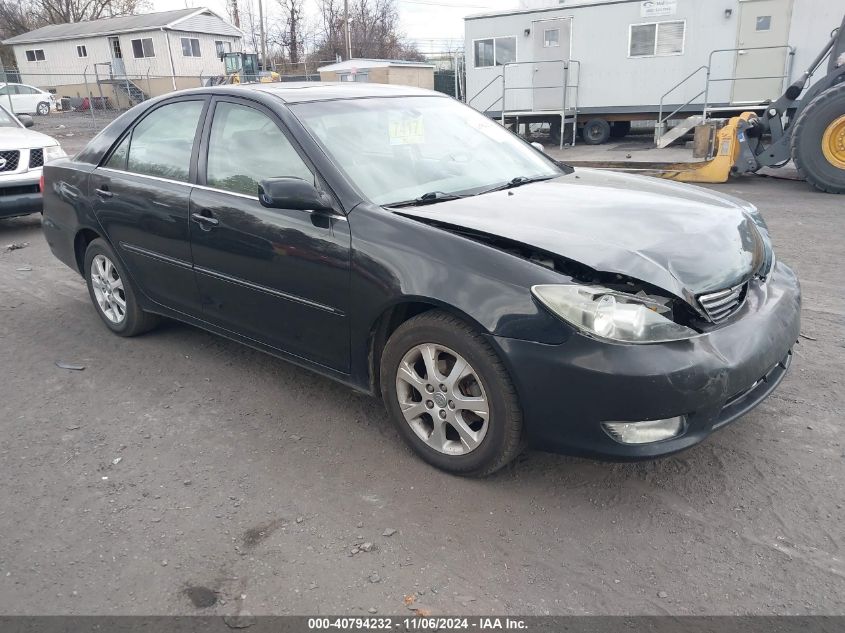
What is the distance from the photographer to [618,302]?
2596 mm

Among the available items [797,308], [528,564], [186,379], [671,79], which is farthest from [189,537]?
[671,79]

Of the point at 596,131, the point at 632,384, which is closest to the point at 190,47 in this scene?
the point at 596,131

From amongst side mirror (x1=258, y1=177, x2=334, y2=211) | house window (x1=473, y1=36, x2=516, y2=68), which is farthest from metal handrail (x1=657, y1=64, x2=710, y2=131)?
side mirror (x1=258, y1=177, x2=334, y2=211)

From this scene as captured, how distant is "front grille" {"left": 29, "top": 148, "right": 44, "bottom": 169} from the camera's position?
8711 mm

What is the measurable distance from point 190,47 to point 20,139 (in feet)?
117

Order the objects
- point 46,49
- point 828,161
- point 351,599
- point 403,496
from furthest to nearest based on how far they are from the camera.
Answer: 1. point 46,49
2. point 828,161
3. point 403,496
4. point 351,599

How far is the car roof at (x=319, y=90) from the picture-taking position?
3.78 meters

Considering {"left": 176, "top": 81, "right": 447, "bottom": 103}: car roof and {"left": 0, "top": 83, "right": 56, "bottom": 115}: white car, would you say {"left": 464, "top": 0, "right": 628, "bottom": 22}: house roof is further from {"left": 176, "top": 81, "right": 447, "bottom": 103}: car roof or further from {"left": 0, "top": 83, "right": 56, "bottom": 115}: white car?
{"left": 0, "top": 83, "right": 56, "bottom": 115}: white car

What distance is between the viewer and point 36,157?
8789mm

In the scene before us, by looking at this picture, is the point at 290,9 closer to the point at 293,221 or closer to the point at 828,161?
the point at 828,161

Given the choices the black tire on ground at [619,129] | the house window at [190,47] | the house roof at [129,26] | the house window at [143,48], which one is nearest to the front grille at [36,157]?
the black tire on ground at [619,129]

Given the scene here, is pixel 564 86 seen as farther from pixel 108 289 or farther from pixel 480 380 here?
pixel 480 380

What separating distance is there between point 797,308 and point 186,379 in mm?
3444

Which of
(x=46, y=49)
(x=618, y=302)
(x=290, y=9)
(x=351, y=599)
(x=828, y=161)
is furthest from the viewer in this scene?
(x=290, y=9)
